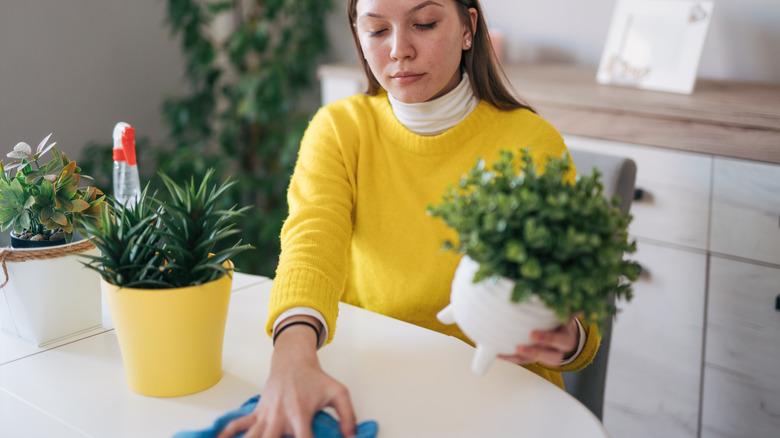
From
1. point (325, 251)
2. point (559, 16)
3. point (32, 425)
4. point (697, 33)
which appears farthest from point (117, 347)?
point (559, 16)

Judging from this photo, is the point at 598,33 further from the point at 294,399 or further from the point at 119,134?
the point at 294,399

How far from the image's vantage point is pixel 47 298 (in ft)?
3.14

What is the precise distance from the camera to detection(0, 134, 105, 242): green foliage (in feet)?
3.10

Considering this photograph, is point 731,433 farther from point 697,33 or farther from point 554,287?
point 554,287

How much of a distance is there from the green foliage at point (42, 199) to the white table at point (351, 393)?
0.17 meters

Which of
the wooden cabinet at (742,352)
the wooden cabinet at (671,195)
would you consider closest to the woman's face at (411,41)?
the wooden cabinet at (671,195)

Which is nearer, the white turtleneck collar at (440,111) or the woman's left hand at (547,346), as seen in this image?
the woman's left hand at (547,346)

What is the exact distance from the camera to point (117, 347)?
0.97m

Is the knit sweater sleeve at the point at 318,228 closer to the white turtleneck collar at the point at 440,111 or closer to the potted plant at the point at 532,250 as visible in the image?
the white turtleneck collar at the point at 440,111

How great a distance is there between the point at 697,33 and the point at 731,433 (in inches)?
42.8

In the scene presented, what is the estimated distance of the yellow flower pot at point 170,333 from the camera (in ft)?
2.60

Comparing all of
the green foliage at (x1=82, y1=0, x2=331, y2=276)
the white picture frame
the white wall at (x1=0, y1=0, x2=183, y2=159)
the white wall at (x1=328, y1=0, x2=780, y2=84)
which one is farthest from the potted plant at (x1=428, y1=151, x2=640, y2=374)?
the white wall at (x1=0, y1=0, x2=183, y2=159)

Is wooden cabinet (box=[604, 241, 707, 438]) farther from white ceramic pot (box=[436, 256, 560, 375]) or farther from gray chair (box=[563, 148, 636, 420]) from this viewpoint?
white ceramic pot (box=[436, 256, 560, 375])

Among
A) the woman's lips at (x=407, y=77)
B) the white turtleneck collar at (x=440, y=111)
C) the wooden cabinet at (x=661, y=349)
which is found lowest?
the wooden cabinet at (x=661, y=349)
